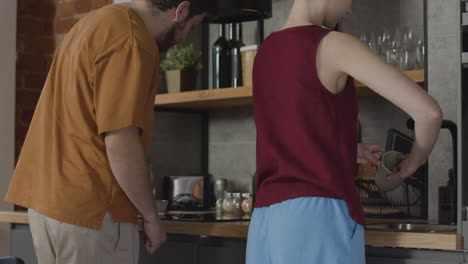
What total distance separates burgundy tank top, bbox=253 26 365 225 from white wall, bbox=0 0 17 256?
2.02 meters

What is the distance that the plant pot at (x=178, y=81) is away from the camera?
3145 mm

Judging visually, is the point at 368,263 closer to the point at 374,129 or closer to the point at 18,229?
the point at 374,129

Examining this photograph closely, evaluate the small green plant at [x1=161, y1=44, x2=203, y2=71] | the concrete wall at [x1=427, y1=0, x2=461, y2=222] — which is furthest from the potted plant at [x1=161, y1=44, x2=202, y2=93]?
the concrete wall at [x1=427, y1=0, x2=461, y2=222]

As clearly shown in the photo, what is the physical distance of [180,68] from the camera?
316cm

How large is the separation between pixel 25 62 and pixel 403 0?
1.92 metres

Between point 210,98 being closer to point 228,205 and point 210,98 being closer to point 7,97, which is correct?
point 228,205

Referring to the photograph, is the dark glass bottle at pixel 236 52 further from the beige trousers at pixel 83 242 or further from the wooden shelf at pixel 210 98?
the beige trousers at pixel 83 242

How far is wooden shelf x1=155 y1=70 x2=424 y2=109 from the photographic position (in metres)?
2.84

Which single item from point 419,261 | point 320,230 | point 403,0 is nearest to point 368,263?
point 419,261

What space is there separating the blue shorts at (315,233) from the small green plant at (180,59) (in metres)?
1.58

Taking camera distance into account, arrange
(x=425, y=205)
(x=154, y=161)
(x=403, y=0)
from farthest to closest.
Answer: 1. (x=154, y=161)
2. (x=403, y=0)
3. (x=425, y=205)

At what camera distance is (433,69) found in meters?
2.27

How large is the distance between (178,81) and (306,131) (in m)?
1.54

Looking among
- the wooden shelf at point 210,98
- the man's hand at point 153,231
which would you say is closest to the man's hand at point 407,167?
the man's hand at point 153,231
